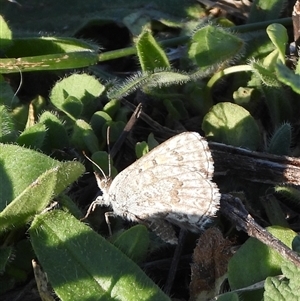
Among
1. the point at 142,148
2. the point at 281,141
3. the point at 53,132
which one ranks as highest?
the point at 53,132

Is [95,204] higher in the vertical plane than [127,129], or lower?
lower

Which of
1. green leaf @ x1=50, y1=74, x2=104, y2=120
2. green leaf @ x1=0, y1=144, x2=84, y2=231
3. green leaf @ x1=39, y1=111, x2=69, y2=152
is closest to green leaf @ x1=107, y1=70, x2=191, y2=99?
green leaf @ x1=50, y1=74, x2=104, y2=120

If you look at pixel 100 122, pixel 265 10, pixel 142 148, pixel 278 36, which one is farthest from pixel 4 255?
pixel 265 10

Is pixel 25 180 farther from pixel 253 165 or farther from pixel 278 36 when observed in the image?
pixel 278 36

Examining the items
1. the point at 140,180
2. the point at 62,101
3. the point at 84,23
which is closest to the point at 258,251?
the point at 140,180

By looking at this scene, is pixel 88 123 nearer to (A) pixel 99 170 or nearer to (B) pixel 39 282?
(A) pixel 99 170

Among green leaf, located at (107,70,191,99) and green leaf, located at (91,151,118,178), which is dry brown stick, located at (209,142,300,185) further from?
green leaf, located at (91,151,118,178)

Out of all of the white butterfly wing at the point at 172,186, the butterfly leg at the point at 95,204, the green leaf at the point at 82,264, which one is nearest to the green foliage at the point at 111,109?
the green leaf at the point at 82,264
